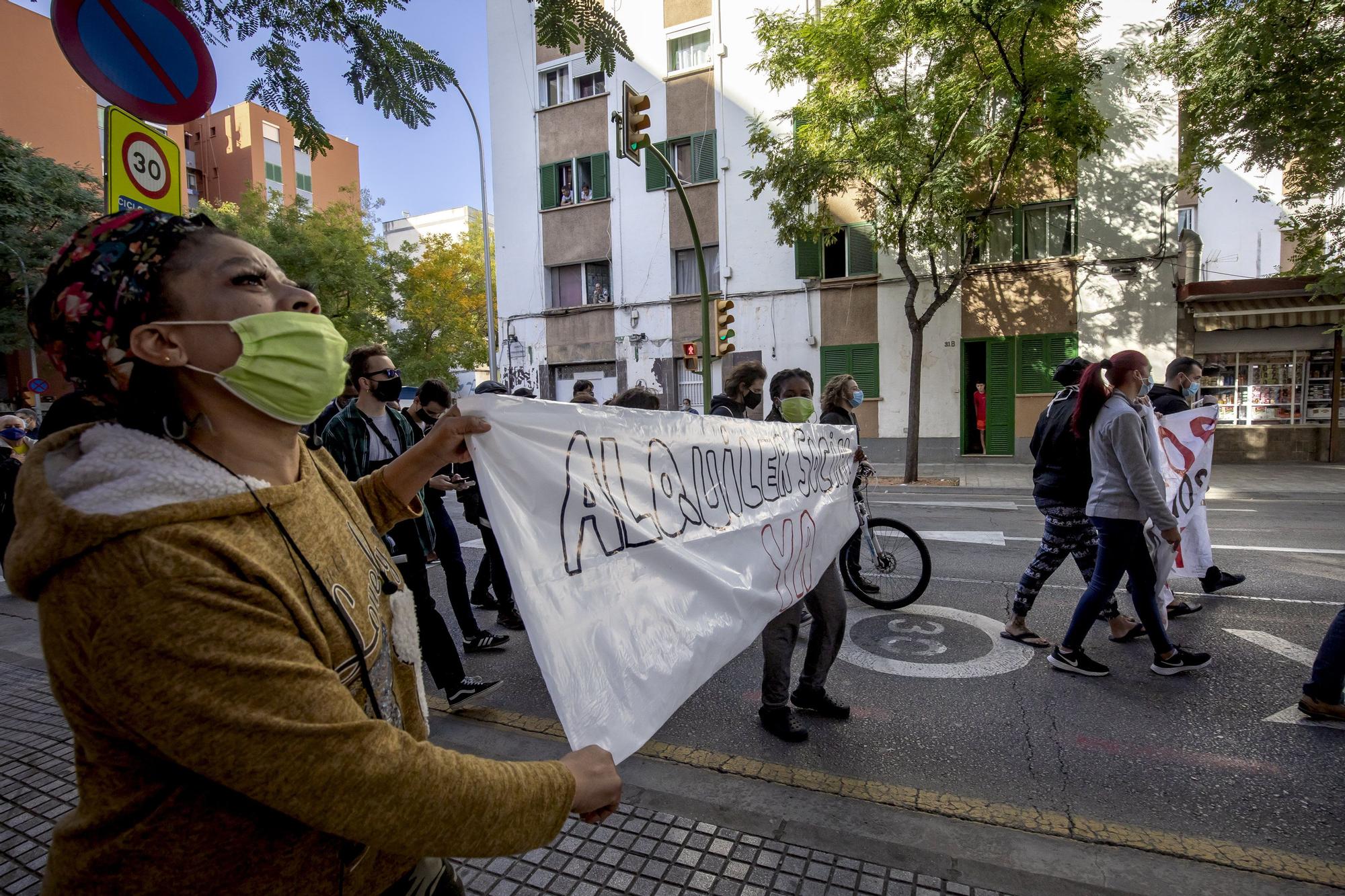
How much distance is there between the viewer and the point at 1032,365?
637 inches

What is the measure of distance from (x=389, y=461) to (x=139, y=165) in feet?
5.80

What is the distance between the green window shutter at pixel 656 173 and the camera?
1947cm

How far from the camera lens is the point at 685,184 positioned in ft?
63.4

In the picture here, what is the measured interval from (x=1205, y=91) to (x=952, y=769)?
43.4ft

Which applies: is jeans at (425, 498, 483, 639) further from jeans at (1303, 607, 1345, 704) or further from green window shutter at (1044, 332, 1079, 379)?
green window shutter at (1044, 332, 1079, 379)

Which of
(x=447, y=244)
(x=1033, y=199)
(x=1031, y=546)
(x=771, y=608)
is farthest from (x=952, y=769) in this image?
(x=447, y=244)

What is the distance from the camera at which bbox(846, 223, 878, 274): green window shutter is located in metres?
17.3

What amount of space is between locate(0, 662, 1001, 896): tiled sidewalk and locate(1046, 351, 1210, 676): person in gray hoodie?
2.33 metres

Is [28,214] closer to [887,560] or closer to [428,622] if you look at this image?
[428,622]

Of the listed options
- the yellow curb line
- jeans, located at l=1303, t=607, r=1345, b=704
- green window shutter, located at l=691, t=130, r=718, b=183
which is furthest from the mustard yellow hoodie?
green window shutter, located at l=691, t=130, r=718, b=183

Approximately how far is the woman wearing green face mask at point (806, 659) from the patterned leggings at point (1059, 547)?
5.67 ft

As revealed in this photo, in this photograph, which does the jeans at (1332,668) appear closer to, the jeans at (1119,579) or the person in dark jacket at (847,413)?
the jeans at (1119,579)

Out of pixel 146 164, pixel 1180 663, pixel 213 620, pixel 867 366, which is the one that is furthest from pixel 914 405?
pixel 213 620

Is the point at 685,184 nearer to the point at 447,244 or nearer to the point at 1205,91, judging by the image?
the point at 1205,91
